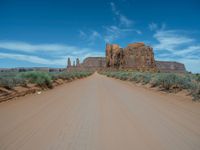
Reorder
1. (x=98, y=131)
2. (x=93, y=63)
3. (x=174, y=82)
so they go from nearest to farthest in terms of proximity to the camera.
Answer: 1. (x=98, y=131)
2. (x=174, y=82)
3. (x=93, y=63)

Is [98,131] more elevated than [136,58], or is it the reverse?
[136,58]

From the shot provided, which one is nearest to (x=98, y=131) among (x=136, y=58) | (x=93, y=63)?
(x=136, y=58)

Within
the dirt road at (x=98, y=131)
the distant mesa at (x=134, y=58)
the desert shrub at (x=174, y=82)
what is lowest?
the dirt road at (x=98, y=131)

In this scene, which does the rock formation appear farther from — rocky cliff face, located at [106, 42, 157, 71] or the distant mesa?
rocky cliff face, located at [106, 42, 157, 71]

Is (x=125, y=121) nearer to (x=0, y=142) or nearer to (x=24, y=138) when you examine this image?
(x=24, y=138)

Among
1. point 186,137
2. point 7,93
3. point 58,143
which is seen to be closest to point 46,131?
point 58,143

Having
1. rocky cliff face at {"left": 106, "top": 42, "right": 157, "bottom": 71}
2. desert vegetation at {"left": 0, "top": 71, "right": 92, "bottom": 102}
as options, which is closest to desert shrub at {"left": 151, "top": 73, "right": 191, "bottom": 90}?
desert vegetation at {"left": 0, "top": 71, "right": 92, "bottom": 102}

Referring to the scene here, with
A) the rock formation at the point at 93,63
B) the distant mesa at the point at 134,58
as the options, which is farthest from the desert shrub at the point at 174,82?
the rock formation at the point at 93,63

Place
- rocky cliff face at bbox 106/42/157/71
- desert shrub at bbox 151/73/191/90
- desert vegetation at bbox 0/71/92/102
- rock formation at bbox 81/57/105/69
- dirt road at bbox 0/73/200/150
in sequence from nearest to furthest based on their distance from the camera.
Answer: dirt road at bbox 0/73/200/150 → desert vegetation at bbox 0/71/92/102 → desert shrub at bbox 151/73/191/90 → rocky cliff face at bbox 106/42/157/71 → rock formation at bbox 81/57/105/69

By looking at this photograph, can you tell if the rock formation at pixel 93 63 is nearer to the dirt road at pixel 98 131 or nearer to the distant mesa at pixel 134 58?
the distant mesa at pixel 134 58

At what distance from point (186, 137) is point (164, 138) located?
492mm

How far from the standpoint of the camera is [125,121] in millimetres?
4949

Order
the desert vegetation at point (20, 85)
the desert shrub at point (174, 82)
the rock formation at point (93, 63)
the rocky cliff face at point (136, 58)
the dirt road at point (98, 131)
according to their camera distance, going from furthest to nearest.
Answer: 1. the rock formation at point (93, 63)
2. the rocky cliff face at point (136, 58)
3. the desert shrub at point (174, 82)
4. the desert vegetation at point (20, 85)
5. the dirt road at point (98, 131)

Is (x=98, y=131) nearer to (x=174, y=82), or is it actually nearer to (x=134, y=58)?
(x=174, y=82)
